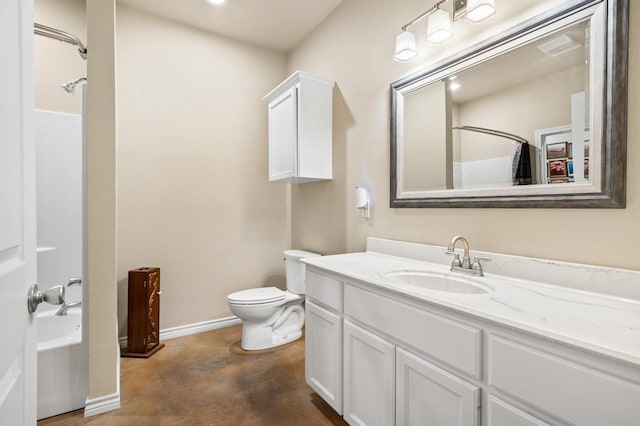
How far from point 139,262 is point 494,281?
2.63 meters

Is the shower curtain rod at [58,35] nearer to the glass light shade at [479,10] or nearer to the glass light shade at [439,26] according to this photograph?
the glass light shade at [439,26]

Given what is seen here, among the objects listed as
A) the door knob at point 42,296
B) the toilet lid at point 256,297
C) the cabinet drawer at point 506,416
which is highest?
the door knob at point 42,296

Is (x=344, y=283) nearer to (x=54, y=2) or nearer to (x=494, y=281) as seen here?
(x=494, y=281)

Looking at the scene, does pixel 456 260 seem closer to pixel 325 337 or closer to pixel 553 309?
pixel 553 309

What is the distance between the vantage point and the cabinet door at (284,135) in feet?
8.22

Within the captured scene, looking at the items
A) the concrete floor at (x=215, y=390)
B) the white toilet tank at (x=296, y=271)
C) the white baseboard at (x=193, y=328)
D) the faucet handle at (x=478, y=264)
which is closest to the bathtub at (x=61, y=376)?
the concrete floor at (x=215, y=390)

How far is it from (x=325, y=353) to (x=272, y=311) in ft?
2.96

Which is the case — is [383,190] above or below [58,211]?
above

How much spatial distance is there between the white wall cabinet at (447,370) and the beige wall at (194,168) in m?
1.56

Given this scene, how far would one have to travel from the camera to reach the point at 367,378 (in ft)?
4.66

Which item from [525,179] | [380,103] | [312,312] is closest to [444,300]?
[525,179]

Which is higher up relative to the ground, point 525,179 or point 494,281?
point 525,179

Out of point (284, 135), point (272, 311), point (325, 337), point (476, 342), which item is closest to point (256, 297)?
point (272, 311)

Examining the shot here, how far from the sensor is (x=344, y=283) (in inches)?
62.4
